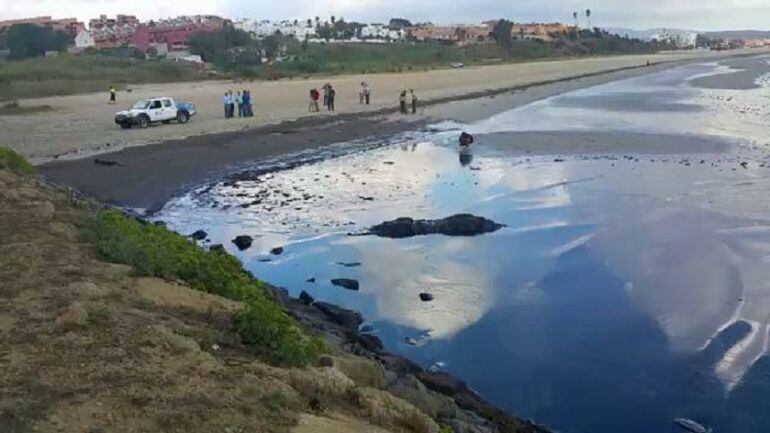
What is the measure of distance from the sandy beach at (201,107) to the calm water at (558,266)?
28.2ft

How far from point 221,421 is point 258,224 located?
15.5m

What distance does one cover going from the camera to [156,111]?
1597 inches

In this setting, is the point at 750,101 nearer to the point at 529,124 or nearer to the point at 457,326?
the point at 529,124

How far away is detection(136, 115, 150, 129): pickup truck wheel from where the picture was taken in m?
39.9

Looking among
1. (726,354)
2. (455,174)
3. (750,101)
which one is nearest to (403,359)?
(726,354)

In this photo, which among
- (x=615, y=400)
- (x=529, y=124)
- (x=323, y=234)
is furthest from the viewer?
(x=529, y=124)

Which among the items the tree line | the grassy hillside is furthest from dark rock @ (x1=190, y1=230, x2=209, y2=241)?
the tree line

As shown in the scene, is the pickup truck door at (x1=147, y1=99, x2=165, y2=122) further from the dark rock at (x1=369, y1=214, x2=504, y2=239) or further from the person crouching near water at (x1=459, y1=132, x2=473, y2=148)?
the dark rock at (x1=369, y1=214, x2=504, y2=239)

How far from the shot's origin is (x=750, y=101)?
60.0m

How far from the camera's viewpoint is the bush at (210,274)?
845 cm

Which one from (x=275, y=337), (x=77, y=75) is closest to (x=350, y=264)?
(x=275, y=337)

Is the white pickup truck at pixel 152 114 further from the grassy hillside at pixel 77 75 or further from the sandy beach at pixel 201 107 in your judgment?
the grassy hillside at pixel 77 75

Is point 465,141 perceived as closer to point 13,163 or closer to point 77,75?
point 13,163

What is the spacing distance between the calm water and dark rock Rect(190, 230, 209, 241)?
0.38 metres
